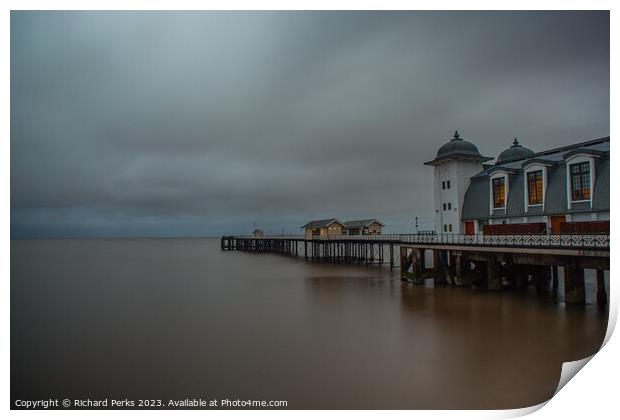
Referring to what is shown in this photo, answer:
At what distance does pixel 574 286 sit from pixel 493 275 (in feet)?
10.9

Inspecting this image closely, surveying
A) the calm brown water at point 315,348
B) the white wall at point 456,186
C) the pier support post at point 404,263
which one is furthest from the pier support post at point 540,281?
the pier support post at point 404,263

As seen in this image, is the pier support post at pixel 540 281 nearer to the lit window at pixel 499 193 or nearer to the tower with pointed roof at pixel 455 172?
the lit window at pixel 499 193

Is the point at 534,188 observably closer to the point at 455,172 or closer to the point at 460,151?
the point at 455,172

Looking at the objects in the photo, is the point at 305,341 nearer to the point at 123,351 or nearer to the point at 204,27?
the point at 123,351

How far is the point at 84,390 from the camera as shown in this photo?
7234 mm

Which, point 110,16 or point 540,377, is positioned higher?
point 110,16

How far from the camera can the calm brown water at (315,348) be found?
22.5 feet

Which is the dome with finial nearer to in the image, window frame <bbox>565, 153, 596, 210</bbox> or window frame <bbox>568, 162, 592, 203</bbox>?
window frame <bbox>565, 153, 596, 210</bbox>

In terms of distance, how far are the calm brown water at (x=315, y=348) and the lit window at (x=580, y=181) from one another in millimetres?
3071

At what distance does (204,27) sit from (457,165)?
36.6 ft

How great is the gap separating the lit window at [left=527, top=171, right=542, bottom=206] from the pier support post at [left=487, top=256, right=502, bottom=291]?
8.46 feet

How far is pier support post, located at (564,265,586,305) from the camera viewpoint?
10.8m

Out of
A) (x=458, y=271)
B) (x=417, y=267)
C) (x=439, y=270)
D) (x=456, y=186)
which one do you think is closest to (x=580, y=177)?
(x=456, y=186)

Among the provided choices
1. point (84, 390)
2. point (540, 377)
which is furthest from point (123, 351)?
point (540, 377)
